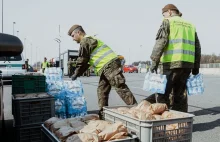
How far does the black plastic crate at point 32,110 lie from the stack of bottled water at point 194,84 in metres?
2.50

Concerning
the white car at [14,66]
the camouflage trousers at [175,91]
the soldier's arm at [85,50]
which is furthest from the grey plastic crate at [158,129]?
the white car at [14,66]

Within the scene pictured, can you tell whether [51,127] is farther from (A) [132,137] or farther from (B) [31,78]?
(B) [31,78]

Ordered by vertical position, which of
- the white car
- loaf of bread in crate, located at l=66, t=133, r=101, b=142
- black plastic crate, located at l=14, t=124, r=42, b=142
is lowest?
black plastic crate, located at l=14, t=124, r=42, b=142

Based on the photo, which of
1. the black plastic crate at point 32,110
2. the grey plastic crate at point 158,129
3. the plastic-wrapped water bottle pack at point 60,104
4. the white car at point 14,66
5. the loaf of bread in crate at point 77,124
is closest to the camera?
the grey plastic crate at point 158,129

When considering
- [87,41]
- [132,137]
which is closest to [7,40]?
[132,137]

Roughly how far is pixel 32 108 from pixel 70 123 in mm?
1622

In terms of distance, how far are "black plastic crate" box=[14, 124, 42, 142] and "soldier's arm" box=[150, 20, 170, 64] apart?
2188mm

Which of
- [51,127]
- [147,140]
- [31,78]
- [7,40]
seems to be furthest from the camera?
[31,78]

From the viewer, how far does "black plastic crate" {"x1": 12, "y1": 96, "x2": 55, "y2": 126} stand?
13.7 feet

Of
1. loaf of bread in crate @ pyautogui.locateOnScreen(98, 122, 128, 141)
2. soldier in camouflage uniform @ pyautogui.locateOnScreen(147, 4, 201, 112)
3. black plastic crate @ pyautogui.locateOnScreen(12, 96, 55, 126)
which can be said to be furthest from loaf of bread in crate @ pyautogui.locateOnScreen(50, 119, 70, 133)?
soldier in camouflage uniform @ pyautogui.locateOnScreen(147, 4, 201, 112)

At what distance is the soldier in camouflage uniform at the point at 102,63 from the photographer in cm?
457

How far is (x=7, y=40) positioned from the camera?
6.61 ft

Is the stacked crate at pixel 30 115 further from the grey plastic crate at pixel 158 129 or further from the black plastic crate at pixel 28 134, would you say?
the grey plastic crate at pixel 158 129

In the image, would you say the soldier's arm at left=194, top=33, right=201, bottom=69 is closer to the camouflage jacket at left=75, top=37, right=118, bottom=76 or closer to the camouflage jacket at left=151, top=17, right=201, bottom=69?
the camouflage jacket at left=151, top=17, right=201, bottom=69
